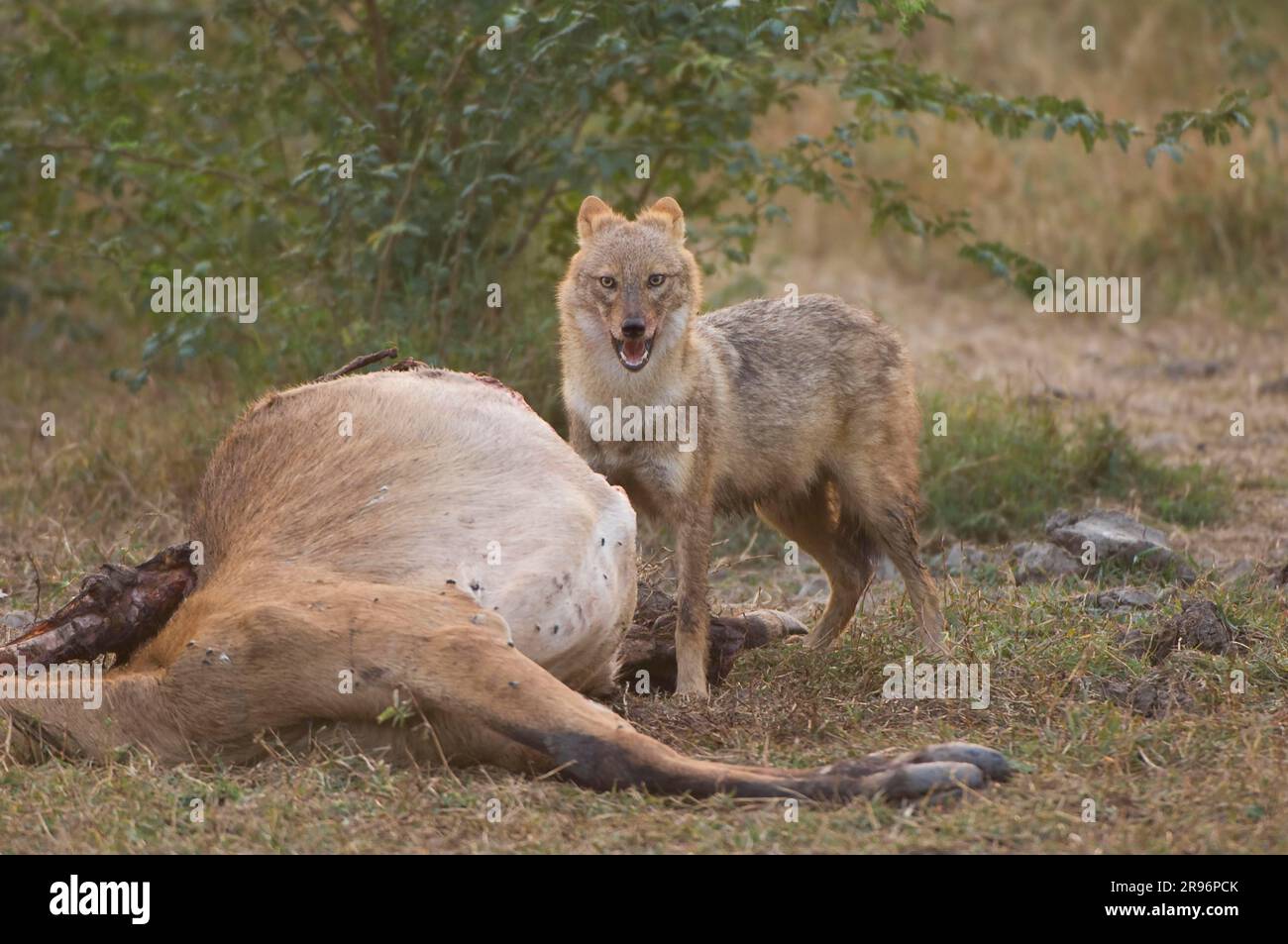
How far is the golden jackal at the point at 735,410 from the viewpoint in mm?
5535

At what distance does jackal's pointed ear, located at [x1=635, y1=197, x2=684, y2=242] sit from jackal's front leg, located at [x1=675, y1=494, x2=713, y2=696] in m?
1.04

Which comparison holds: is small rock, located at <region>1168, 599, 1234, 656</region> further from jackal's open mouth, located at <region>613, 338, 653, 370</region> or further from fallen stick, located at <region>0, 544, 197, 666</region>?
fallen stick, located at <region>0, 544, 197, 666</region>

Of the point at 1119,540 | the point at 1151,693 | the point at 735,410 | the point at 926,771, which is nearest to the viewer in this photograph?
the point at 926,771

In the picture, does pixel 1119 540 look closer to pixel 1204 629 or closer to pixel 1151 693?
pixel 1204 629

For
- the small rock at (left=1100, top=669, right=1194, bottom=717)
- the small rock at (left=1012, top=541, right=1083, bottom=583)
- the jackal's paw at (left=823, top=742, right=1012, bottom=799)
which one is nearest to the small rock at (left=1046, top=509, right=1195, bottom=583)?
the small rock at (left=1012, top=541, right=1083, bottom=583)

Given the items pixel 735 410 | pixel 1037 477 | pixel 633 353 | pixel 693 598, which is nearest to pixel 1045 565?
pixel 1037 477

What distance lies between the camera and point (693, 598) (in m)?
5.23

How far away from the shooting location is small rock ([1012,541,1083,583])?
6.23 m

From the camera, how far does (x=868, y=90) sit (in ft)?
21.7

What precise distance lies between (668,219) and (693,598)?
1.53m

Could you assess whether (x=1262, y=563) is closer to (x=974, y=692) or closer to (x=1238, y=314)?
(x=974, y=692)

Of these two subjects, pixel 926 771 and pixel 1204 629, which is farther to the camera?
pixel 1204 629

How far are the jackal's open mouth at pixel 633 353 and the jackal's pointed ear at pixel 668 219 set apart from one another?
2.05 ft

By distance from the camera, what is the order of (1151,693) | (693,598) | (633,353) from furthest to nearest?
(633,353) < (693,598) < (1151,693)
